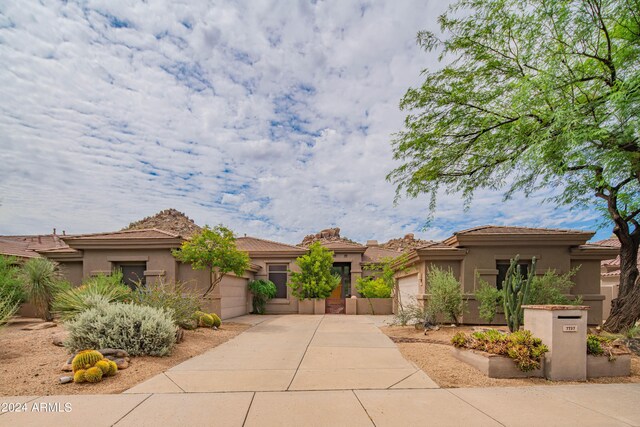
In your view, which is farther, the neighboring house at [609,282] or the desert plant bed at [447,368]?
the neighboring house at [609,282]

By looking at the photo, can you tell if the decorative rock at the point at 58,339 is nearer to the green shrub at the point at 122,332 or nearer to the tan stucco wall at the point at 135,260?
the green shrub at the point at 122,332

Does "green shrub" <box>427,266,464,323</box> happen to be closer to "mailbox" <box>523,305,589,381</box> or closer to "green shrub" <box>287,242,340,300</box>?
"mailbox" <box>523,305,589,381</box>

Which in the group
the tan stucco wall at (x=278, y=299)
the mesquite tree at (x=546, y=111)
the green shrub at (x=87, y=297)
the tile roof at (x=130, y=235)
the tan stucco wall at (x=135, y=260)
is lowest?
the tan stucco wall at (x=278, y=299)

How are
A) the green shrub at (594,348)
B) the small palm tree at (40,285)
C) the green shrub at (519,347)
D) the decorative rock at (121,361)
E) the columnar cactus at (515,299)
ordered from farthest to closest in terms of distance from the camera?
the small palm tree at (40,285)
the columnar cactus at (515,299)
the decorative rock at (121,361)
the green shrub at (594,348)
the green shrub at (519,347)

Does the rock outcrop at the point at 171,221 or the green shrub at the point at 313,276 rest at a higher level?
the rock outcrop at the point at 171,221

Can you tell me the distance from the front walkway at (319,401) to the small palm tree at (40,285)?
861 cm

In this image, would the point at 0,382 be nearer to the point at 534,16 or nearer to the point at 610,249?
the point at 534,16

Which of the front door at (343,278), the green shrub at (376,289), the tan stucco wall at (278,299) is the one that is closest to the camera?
the tan stucco wall at (278,299)

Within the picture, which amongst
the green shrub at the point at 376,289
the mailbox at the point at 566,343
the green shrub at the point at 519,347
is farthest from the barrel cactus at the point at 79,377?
the green shrub at the point at 376,289

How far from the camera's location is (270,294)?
67.2ft

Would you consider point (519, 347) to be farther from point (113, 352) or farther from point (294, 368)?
point (113, 352)

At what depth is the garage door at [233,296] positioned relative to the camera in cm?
1575

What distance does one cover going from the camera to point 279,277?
69.8 feet

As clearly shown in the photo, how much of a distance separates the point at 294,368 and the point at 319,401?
80.4 inches
